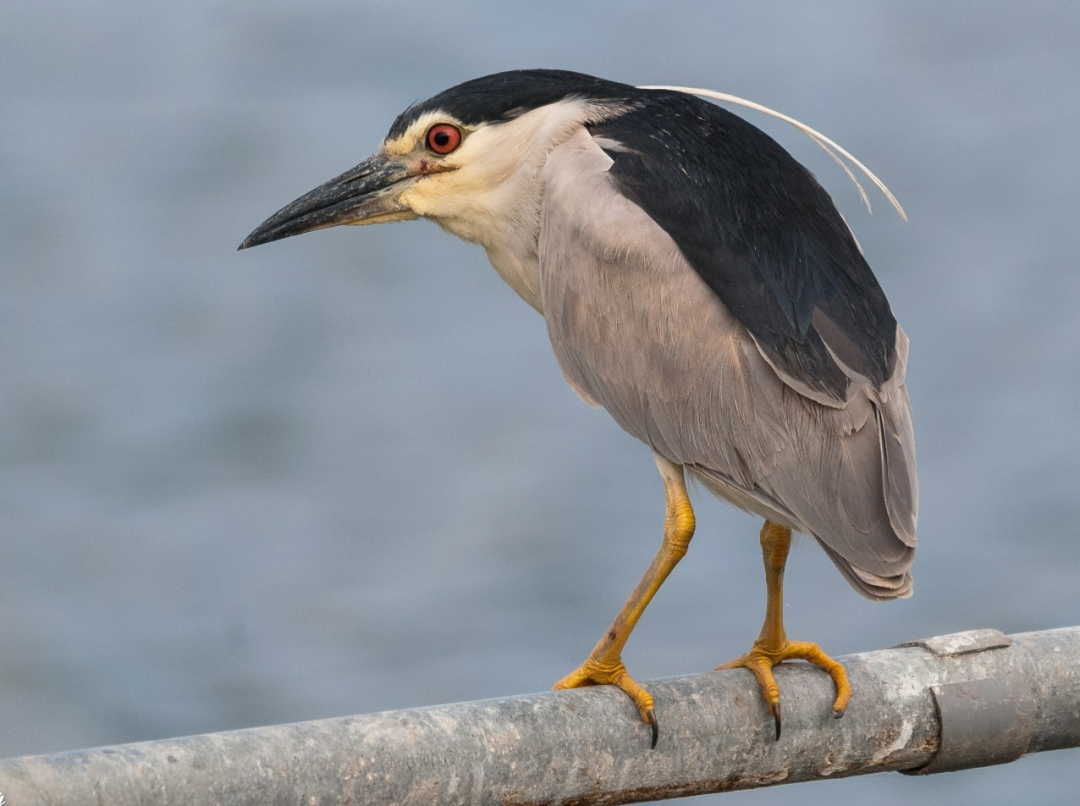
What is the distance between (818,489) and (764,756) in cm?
48

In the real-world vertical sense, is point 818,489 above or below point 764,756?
above

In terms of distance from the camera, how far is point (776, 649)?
7.29ft

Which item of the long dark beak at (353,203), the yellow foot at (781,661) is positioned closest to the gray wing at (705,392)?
the yellow foot at (781,661)

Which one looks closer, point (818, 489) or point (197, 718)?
point (818, 489)

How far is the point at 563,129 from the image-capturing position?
92.7 inches

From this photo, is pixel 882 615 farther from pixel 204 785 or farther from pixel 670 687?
pixel 204 785

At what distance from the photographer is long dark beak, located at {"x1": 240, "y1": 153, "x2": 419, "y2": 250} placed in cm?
253

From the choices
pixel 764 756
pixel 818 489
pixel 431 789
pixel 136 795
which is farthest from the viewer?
pixel 818 489

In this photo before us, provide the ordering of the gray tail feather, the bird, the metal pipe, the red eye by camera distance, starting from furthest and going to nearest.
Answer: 1. the red eye
2. the bird
3. the gray tail feather
4. the metal pipe

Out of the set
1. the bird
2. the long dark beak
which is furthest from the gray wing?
the long dark beak

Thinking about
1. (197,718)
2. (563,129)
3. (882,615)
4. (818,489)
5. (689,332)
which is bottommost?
(197,718)

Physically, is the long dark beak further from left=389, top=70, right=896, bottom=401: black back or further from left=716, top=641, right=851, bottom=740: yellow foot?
left=716, top=641, right=851, bottom=740: yellow foot

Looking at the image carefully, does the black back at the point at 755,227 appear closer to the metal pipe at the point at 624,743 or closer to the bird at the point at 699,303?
the bird at the point at 699,303

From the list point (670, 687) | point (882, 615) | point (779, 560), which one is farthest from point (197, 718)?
point (670, 687)
